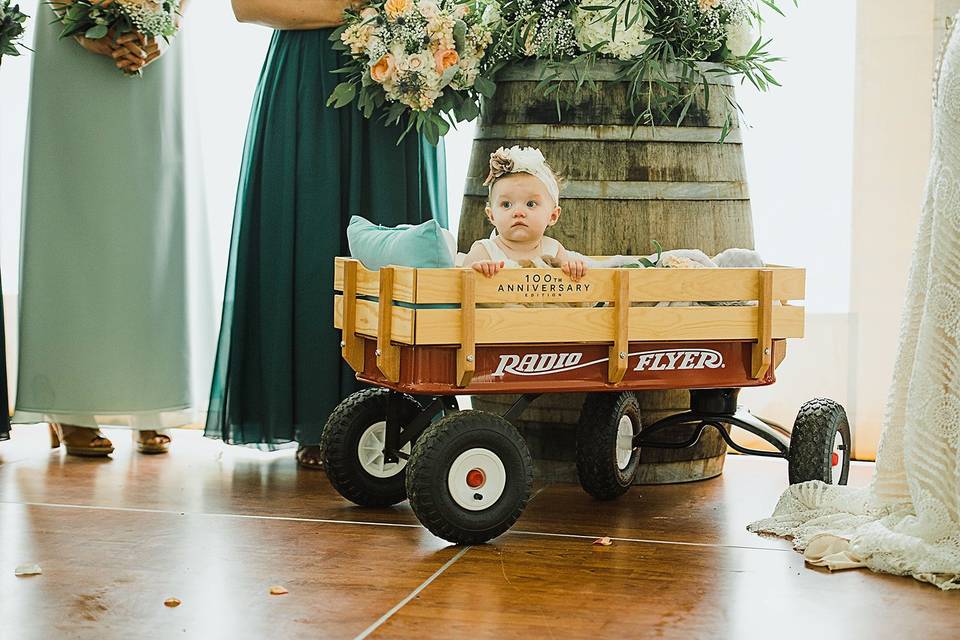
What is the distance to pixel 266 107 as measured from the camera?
303cm

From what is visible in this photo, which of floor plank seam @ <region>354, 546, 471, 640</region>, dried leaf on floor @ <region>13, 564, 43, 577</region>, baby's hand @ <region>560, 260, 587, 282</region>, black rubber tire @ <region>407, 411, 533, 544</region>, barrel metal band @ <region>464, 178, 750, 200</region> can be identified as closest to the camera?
floor plank seam @ <region>354, 546, 471, 640</region>

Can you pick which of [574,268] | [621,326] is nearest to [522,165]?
[574,268]

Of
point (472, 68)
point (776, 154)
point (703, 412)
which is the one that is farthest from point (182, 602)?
point (776, 154)

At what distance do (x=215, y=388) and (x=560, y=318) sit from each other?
3.77 feet

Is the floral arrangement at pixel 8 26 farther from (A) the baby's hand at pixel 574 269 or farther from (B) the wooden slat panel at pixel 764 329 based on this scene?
(B) the wooden slat panel at pixel 764 329

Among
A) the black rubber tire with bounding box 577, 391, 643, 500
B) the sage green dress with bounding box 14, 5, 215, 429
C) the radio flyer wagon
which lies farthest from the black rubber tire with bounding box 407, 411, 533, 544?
the sage green dress with bounding box 14, 5, 215, 429

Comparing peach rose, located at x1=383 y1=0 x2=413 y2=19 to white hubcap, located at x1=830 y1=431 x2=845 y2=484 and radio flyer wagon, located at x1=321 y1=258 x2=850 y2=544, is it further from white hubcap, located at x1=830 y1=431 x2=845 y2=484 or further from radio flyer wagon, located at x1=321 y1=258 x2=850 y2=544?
white hubcap, located at x1=830 y1=431 x2=845 y2=484

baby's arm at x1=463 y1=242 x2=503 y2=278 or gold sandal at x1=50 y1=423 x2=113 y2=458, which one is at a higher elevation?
baby's arm at x1=463 y1=242 x2=503 y2=278

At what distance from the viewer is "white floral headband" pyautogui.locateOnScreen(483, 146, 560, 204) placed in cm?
248

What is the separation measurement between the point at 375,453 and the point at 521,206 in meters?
0.59

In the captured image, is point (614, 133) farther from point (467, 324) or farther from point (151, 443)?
point (151, 443)

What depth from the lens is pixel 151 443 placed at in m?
3.22

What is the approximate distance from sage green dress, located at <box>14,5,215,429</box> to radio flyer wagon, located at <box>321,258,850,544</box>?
0.80 m

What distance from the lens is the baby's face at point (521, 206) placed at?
250cm
